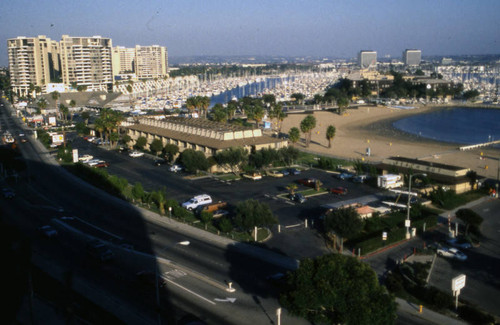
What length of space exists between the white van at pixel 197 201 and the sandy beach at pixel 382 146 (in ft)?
84.2

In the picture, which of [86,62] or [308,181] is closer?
[308,181]

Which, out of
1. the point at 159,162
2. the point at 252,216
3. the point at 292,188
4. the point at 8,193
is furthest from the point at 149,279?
the point at 159,162

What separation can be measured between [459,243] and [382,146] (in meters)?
40.1

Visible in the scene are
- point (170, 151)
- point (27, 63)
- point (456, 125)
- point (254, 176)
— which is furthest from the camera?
point (27, 63)

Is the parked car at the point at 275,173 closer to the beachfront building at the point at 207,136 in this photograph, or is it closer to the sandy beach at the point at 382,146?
the beachfront building at the point at 207,136

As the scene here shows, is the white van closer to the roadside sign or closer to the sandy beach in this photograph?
the roadside sign

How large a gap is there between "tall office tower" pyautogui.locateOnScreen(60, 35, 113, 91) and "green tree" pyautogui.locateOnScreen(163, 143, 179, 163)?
111m

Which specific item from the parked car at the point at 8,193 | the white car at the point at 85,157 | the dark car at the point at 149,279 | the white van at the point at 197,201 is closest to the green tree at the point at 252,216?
the white van at the point at 197,201

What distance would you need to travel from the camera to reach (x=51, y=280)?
22.0m

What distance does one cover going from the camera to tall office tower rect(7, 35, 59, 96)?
151875 mm

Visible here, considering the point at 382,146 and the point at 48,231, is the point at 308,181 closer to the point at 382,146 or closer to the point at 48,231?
the point at 48,231

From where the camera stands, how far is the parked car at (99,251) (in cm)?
2420

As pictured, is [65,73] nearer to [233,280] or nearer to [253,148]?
[253,148]

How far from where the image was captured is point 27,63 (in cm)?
15312
